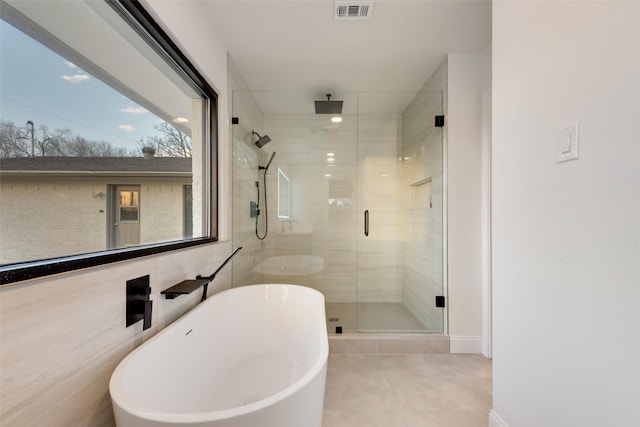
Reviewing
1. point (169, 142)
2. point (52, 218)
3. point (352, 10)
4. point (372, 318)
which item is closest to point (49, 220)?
point (52, 218)

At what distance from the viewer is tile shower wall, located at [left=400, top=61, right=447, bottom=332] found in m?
2.41

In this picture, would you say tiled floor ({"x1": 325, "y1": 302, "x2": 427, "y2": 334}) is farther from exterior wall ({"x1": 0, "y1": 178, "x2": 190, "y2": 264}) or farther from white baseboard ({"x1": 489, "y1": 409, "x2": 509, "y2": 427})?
exterior wall ({"x1": 0, "y1": 178, "x2": 190, "y2": 264})

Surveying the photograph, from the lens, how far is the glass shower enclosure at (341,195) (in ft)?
9.23

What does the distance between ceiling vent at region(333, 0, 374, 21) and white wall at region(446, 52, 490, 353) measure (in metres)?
0.98

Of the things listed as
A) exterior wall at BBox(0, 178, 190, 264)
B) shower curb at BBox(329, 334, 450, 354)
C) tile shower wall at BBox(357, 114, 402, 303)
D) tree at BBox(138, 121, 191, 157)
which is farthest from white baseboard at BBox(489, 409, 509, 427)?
tree at BBox(138, 121, 191, 157)

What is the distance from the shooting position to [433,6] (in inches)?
69.2

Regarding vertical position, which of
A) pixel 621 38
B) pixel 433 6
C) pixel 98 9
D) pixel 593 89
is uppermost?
pixel 433 6

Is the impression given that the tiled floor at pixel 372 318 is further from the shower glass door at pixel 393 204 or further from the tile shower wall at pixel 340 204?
the tile shower wall at pixel 340 204

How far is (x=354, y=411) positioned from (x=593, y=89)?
1.89 m

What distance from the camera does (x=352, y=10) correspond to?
1771mm

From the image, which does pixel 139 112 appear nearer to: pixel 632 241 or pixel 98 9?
pixel 98 9

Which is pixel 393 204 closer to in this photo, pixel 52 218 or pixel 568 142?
pixel 568 142

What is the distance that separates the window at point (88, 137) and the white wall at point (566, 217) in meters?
1.70

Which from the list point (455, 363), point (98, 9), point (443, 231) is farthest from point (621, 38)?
point (455, 363)
